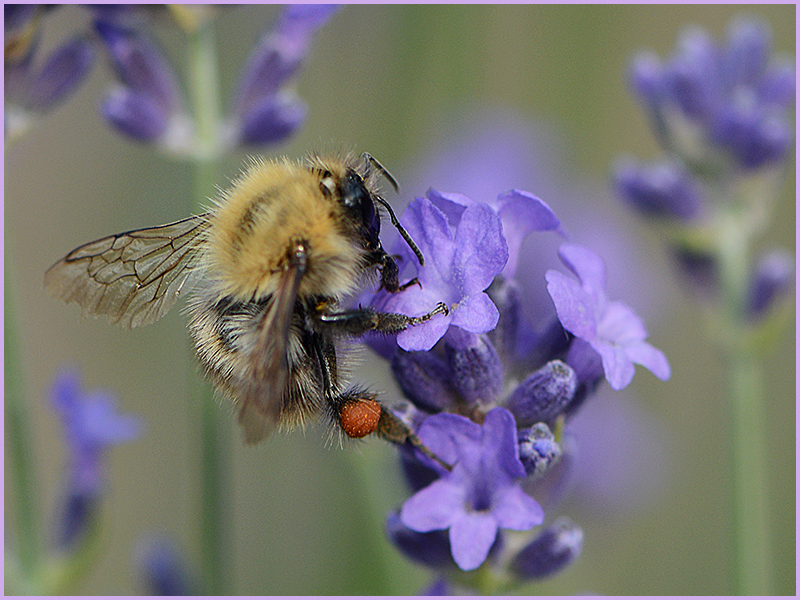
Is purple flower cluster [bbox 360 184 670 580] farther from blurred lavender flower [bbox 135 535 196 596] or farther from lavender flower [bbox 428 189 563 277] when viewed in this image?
blurred lavender flower [bbox 135 535 196 596]

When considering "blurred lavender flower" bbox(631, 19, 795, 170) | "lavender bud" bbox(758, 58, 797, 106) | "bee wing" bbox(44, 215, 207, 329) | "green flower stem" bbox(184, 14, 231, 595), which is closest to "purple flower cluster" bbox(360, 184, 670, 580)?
"bee wing" bbox(44, 215, 207, 329)

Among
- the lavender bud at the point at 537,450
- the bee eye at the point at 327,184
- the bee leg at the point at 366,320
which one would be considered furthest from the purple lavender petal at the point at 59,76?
the lavender bud at the point at 537,450

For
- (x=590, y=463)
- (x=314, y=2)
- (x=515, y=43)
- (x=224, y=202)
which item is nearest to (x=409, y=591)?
(x=590, y=463)

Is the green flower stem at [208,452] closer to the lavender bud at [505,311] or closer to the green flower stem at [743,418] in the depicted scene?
the lavender bud at [505,311]

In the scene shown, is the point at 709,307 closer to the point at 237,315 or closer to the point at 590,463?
the point at 590,463

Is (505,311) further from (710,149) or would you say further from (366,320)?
(710,149)

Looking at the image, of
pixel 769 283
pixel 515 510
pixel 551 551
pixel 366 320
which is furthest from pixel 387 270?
pixel 769 283
